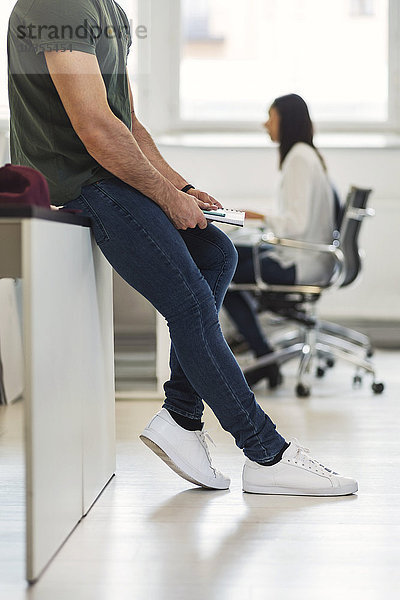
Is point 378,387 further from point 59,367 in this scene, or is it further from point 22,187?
point 22,187

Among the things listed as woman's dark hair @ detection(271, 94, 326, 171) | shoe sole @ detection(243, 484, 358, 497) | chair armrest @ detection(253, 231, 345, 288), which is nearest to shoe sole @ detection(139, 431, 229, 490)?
shoe sole @ detection(243, 484, 358, 497)

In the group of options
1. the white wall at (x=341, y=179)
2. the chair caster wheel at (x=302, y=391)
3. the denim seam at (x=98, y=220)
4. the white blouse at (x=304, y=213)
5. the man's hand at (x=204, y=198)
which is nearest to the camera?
the denim seam at (x=98, y=220)

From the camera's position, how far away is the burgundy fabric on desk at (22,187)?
146 centimetres

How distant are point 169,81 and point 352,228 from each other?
1998 millimetres

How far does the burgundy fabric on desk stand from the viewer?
4.80 ft

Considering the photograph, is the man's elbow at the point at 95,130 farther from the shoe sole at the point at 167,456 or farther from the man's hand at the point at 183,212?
the shoe sole at the point at 167,456

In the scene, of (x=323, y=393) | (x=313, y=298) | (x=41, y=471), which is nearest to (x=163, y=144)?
(x=313, y=298)

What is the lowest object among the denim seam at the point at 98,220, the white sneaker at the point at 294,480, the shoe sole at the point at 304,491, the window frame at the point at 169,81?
the shoe sole at the point at 304,491

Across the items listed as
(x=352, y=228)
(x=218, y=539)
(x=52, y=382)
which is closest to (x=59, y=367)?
(x=52, y=382)

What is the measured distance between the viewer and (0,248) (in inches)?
65.9

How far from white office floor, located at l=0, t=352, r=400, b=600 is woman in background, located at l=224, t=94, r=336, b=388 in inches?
43.9

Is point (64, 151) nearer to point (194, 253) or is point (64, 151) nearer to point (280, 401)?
point (194, 253)

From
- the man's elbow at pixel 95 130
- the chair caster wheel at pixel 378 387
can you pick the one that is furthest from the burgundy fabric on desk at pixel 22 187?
the chair caster wheel at pixel 378 387

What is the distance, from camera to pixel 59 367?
159 centimetres
